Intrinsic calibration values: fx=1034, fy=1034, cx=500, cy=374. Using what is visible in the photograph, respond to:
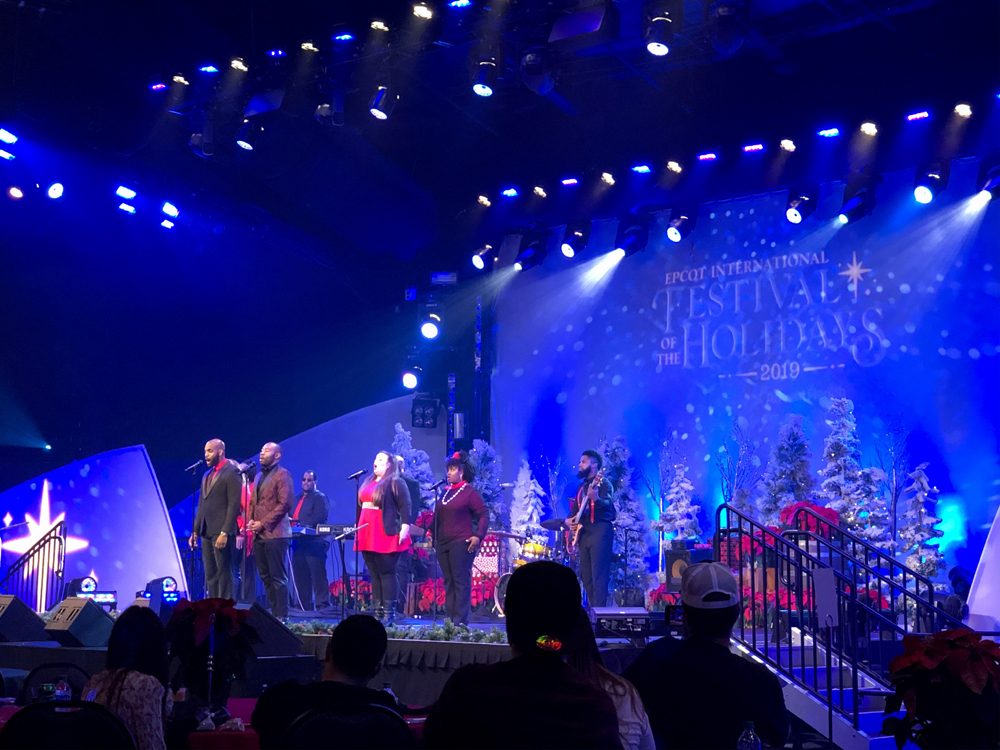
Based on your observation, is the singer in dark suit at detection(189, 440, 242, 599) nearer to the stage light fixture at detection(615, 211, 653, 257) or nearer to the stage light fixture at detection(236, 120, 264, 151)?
the stage light fixture at detection(236, 120, 264, 151)

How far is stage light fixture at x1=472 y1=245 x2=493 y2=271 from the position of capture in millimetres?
16078

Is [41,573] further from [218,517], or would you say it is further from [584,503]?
[584,503]

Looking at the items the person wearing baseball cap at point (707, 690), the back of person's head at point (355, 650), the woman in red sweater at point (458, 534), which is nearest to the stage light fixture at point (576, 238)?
the woman in red sweater at point (458, 534)

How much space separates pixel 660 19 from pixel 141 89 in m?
5.87

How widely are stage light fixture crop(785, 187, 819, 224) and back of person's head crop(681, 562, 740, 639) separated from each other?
443 inches

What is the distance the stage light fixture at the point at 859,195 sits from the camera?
516 inches

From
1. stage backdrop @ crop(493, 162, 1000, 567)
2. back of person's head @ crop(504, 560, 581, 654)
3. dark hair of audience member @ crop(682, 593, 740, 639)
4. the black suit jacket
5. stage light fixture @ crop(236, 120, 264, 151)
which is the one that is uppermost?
stage light fixture @ crop(236, 120, 264, 151)

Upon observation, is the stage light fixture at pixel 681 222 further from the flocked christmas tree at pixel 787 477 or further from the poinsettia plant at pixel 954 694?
the poinsettia plant at pixel 954 694

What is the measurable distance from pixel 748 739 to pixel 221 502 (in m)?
6.94

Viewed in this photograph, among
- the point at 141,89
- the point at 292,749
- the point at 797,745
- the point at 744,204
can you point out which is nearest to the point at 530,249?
the point at 744,204

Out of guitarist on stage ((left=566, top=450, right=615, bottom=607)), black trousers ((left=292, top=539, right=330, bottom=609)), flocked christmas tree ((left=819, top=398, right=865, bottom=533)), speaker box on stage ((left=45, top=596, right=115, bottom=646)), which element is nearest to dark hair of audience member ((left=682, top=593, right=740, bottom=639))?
speaker box on stage ((left=45, top=596, right=115, bottom=646))

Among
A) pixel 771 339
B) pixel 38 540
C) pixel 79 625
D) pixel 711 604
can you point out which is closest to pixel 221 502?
pixel 79 625

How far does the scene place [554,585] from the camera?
2227mm

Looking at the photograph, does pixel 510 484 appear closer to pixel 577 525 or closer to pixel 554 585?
pixel 577 525
